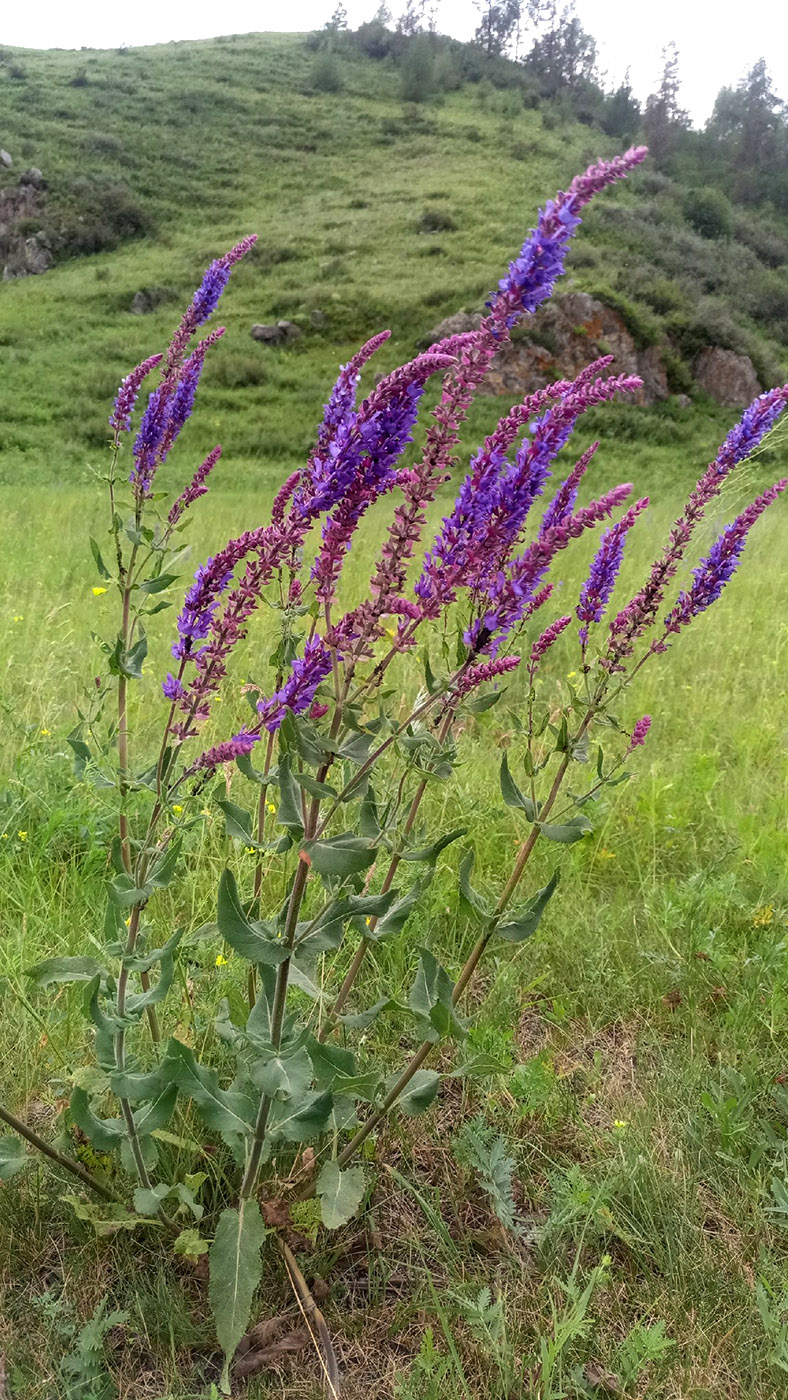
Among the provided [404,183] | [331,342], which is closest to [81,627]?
[331,342]

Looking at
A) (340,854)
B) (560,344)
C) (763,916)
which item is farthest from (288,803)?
(560,344)

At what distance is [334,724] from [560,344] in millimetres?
23667

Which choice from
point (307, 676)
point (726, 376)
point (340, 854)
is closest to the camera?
point (340, 854)

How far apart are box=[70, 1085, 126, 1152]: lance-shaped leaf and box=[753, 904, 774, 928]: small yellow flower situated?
2.16 metres

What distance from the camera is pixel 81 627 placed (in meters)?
5.41

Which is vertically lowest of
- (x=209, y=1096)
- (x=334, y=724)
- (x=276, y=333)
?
(x=209, y=1096)

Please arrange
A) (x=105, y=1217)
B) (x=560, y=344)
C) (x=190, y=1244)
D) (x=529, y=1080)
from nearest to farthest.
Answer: (x=190, y=1244), (x=105, y=1217), (x=529, y=1080), (x=560, y=344)

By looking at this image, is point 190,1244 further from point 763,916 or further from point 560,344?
point 560,344

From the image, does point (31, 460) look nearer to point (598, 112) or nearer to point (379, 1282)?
point (379, 1282)

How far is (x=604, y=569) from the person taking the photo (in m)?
2.00

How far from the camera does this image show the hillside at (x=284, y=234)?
73.4 ft

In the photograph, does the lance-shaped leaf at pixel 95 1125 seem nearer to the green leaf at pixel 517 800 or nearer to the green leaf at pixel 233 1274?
the green leaf at pixel 233 1274

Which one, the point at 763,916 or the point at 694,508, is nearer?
the point at 694,508

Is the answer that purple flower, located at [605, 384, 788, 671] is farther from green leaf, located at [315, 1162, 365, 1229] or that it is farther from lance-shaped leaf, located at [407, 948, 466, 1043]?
green leaf, located at [315, 1162, 365, 1229]
